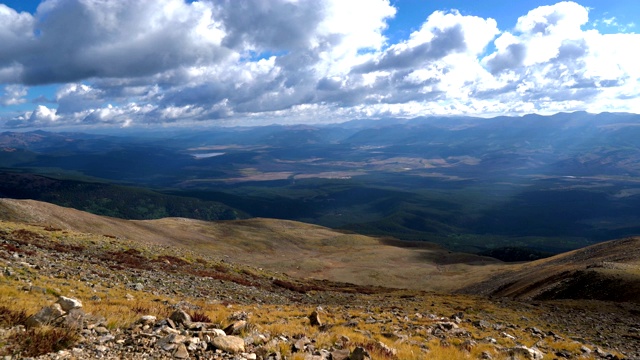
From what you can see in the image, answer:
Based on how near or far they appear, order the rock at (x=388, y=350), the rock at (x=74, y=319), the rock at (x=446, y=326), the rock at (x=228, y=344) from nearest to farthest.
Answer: the rock at (x=74, y=319), the rock at (x=228, y=344), the rock at (x=388, y=350), the rock at (x=446, y=326)

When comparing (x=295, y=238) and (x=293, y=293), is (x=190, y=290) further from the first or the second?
(x=295, y=238)

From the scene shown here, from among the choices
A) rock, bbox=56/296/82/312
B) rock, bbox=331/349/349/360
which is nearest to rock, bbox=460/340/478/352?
rock, bbox=331/349/349/360

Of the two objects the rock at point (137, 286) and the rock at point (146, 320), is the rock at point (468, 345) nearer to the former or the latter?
the rock at point (146, 320)

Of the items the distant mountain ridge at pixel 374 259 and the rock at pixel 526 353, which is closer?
the rock at pixel 526 353

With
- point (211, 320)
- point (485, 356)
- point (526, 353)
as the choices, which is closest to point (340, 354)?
point (211, 320)

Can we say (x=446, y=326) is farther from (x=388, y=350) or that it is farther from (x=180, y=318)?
(x=180, y=318)

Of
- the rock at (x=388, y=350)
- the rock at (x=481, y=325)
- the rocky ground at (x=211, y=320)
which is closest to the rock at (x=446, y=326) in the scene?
the rocky ground at (x=211, y=320)

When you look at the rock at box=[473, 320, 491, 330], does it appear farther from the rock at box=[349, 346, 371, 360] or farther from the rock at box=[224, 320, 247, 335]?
the rock at box=[224, 320, 247, 335]

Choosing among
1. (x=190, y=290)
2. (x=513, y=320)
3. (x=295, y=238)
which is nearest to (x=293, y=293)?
(x=190, y=290)
